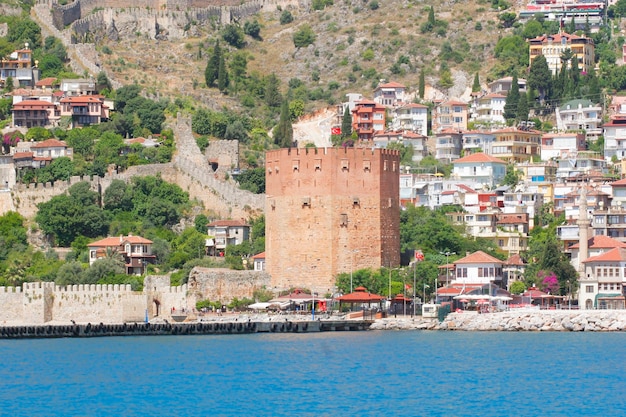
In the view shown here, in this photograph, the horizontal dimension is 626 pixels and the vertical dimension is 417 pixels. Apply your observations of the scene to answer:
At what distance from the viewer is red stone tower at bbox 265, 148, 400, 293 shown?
68.2 meters

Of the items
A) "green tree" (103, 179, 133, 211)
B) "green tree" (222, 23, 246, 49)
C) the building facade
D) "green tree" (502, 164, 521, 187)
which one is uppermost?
"green tree" (222, 23, 246, 49)

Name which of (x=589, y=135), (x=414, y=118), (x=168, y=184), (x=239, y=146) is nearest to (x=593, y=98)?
(x=589, y=135)

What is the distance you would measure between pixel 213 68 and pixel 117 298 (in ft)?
106

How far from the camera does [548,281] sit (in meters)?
69.8

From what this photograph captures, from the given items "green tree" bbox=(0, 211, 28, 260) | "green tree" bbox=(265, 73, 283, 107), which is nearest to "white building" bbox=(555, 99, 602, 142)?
"green tree" bbox=(265, 73, 283, 107)

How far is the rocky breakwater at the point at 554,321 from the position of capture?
212ft

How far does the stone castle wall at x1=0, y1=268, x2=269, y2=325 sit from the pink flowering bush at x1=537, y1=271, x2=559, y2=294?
10065 mm

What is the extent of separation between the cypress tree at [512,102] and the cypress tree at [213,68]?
15459 mm

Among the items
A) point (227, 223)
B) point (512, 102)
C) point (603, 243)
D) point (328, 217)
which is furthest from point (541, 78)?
point (328, 217)

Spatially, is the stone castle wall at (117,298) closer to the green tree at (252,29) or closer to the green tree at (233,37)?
the green tree at (233,37)

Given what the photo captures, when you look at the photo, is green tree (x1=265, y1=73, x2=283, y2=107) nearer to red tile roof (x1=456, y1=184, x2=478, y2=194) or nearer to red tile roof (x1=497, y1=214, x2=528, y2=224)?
red tile roof (x1=456, y1=184, x2=478, y2=194)

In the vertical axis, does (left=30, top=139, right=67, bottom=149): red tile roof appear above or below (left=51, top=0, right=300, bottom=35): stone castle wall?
below

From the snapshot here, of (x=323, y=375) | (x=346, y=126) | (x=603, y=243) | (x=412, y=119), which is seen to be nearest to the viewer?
(x=323, y=375)

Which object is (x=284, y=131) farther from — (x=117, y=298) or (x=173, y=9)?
(x=173, y=9)
